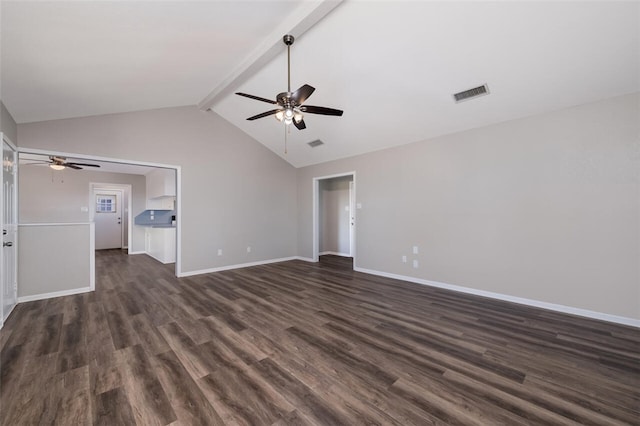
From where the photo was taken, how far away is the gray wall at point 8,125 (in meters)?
2.81

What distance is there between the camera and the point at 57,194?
22.5 ft

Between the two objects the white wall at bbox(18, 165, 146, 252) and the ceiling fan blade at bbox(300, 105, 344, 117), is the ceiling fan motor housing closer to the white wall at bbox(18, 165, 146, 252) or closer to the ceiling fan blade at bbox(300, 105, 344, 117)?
the ceiling fan blade at bbox(300, 105, 344, 117)

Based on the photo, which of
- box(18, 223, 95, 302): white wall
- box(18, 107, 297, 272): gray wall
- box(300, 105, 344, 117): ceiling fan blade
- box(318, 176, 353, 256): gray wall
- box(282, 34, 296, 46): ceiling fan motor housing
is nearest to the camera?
box(300, 105, 344, 117): ceiling fan blade

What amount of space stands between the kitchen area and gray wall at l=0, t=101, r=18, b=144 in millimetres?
2447

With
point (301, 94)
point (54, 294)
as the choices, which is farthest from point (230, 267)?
point (301, 94)

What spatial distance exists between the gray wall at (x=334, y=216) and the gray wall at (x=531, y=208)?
272 cm

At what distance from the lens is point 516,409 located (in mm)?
1587

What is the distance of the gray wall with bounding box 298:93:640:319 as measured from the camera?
114 inches

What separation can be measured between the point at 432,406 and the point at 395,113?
378 centimetres

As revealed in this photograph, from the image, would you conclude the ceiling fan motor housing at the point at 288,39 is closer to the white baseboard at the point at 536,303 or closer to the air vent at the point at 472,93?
the air vent at the point at 472,93

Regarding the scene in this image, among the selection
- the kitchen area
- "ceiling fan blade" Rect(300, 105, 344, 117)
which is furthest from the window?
"ceiling fan blade" Rect(300, 105, 344, 117)

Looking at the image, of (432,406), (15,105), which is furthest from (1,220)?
(432,406)

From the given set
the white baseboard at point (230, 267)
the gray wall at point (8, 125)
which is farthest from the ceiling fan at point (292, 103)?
the white baseboard at point (230, 267)

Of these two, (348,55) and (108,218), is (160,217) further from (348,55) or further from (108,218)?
(348,55)
